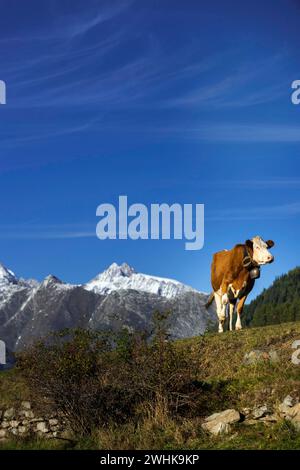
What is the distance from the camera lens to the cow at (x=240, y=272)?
83.9ft

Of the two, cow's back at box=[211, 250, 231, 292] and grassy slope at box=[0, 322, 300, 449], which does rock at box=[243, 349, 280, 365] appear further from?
cow's back at box=[211, 250, 231, 292]

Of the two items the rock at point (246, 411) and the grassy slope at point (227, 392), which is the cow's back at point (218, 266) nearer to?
the grassy slope at point (227, 392)

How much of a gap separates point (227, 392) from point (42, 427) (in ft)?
15.5

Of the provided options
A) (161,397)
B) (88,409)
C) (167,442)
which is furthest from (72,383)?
(167,442)

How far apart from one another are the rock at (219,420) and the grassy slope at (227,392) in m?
0.20

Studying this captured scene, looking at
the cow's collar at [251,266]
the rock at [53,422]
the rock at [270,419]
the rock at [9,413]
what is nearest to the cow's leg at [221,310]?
the cow's collar at [251,266]

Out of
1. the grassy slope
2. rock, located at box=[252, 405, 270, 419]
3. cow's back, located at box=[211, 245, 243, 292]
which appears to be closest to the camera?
the grassy slope

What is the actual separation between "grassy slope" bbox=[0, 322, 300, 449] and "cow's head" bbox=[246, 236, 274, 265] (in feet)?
11.7

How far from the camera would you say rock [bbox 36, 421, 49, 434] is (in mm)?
17078

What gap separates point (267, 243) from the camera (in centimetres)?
2572

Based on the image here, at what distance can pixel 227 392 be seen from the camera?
17.3 meters

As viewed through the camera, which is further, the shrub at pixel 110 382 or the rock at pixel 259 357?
the rock at pixel 259 357

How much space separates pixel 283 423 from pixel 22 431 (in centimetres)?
669

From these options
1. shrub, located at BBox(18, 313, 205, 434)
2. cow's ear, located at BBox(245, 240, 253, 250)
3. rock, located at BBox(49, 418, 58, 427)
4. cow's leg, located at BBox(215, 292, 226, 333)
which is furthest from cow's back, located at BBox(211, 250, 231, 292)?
rock, located at BBox(49, 418, 58, 427)
